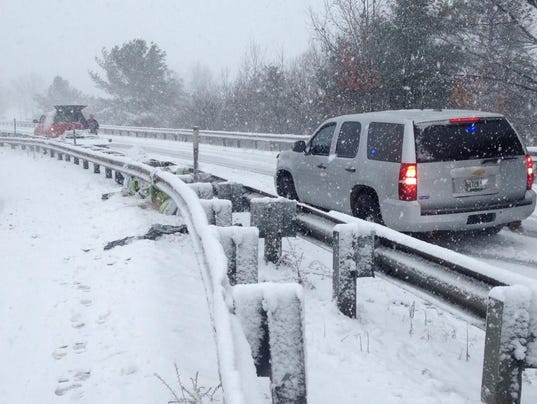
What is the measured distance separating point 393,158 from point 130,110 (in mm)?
51060

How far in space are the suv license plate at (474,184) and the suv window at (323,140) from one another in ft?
8.14

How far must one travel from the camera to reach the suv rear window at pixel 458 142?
21.3 feet

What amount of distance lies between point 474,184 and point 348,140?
205cm

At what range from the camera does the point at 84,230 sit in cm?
832

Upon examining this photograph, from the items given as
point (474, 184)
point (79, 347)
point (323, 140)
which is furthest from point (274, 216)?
point (323, 140)

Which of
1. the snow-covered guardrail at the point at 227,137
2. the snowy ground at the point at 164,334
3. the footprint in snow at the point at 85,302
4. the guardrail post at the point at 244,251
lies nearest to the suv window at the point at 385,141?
the snowy ground at the point at 164,334

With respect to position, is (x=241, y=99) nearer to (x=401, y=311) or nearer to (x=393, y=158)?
(x=393, y=158)

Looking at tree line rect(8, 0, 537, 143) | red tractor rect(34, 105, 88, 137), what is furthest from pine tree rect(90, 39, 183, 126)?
tree line rect(8, 0, 537, 143)

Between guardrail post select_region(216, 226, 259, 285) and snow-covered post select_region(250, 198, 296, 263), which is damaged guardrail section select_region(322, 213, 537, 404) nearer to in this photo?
guardrail post select_region(216, 226, 259, 285)

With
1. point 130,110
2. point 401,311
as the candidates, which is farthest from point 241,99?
point 401,311

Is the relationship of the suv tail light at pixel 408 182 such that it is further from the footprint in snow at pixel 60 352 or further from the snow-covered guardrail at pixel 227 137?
the snow-covered guardrail at pixel 227 137

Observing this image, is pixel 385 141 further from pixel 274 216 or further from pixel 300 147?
pixel 274 216

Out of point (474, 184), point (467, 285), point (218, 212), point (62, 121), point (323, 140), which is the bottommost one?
point (467, 285)

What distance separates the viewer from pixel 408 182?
651 cm
